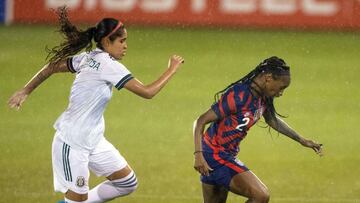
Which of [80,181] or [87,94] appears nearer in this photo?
[87,94]

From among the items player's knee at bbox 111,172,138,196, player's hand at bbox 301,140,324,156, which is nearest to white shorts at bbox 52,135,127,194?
player's knee at bbox 111,172,138,196

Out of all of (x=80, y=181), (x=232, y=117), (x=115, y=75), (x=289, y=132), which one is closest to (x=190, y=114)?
(x=289, y=132)

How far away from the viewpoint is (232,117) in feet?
33.7

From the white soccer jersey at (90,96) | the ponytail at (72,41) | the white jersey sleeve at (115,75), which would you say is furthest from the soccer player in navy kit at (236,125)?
the ponytail at (72,41)

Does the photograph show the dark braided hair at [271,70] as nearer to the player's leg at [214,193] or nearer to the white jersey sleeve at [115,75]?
the player's leg at [214,193]

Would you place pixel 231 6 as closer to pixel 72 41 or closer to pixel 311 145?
pixel 311 145

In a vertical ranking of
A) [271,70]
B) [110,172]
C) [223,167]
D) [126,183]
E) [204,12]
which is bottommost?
[126,183]

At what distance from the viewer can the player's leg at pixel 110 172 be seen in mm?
10617

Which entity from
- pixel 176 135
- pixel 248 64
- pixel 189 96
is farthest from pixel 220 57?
pixel 176 135

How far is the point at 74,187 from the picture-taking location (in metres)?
10.2

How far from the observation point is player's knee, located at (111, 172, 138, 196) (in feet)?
35.9

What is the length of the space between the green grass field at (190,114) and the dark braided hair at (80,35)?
2479 millimetres

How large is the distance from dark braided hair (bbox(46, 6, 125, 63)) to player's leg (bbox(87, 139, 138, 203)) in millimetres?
952

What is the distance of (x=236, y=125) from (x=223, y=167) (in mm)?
420
